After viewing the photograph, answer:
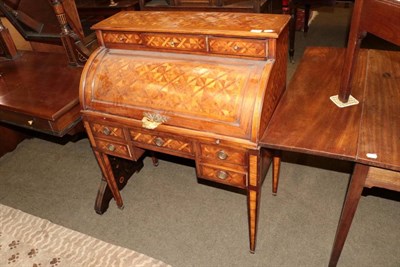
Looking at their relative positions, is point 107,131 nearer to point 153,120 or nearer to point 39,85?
point 153,120

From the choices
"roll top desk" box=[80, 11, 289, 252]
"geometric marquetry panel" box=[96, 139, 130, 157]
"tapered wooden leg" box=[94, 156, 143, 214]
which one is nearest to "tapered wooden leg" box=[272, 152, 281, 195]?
"roll top desk" box=[80, 11, 289, 252]

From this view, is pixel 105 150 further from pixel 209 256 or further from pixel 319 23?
pixel 319 23

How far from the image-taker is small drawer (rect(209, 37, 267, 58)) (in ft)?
4.75

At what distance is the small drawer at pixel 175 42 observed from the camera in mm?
1577

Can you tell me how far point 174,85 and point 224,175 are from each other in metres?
0.53

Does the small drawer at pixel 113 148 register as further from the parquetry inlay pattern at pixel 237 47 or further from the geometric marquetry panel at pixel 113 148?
the parquetry inlay pattern at pixel 237 47

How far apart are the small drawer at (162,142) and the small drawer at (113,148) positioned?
0.42 ft

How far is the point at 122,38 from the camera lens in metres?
1.76

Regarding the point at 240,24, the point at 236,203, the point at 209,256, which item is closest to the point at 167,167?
the point at 236,203

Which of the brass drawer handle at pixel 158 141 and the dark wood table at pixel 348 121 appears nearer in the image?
the dark wood table at pixel 348 121

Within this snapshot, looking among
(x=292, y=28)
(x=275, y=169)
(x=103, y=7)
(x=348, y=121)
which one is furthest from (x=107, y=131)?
(x=292, y=28)

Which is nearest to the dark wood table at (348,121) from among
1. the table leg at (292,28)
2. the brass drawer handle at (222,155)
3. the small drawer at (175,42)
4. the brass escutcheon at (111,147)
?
the brass drawer handle at (222,155)

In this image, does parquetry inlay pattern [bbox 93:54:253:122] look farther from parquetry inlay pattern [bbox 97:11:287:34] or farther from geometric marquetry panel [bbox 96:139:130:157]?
geometric marquetry panel [bbox 96:139:130:157]

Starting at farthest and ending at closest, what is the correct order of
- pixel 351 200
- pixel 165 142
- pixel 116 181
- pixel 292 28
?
pixel 292 28, pixel 116 181, pixel 165 142, pixel 351 200
